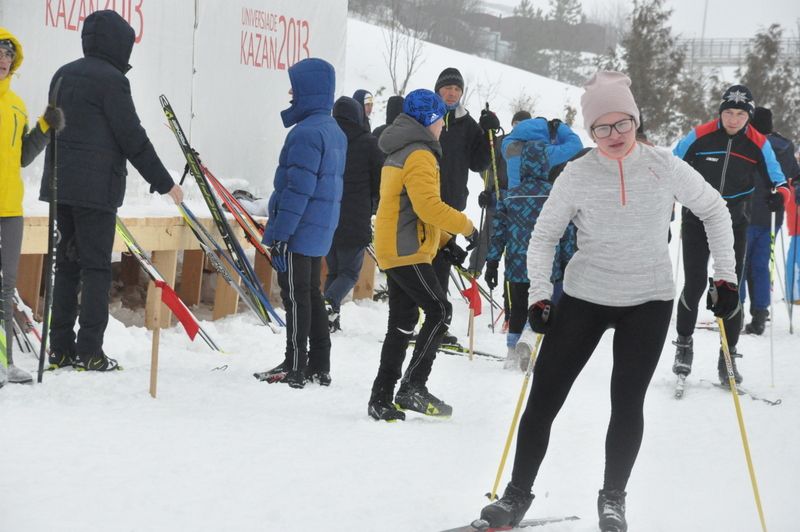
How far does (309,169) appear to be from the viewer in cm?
566

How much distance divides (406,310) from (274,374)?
1.22 meters

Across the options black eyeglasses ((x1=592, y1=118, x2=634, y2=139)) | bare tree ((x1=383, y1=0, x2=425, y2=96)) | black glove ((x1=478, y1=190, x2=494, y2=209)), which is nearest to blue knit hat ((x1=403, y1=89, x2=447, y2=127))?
black eyeglasses ((x1=592, y1=118, x2=634, y2=139))

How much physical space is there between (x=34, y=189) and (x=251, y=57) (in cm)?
287

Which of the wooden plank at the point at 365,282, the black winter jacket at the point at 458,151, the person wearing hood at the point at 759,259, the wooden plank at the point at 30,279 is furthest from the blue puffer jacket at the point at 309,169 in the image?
the person wearing hood at the point at 759,259

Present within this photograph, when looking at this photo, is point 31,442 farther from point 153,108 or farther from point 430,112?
point 153,108

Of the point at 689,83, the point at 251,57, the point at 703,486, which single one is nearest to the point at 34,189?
the point at 251,57

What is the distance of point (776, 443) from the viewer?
527 centimetres

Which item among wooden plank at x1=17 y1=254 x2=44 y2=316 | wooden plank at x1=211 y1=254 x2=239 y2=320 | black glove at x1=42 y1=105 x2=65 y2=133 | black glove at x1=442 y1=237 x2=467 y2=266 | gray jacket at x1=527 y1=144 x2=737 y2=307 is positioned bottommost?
wooden plank at x1=211 y1=254 x2=239 y2=320

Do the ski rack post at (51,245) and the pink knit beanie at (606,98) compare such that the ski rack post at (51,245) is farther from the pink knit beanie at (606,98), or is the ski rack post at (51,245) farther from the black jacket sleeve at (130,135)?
the pink knit beanie at (606,98)

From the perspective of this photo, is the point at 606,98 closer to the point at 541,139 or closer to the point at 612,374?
the point at 612,374

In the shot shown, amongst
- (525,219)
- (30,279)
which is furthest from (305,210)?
(30,279)

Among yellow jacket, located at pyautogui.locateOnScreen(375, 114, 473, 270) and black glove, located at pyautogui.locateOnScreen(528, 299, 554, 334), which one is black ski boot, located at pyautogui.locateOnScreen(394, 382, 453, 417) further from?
black glove, located at pyautogui.locateOnScreen(528, 299, 554, 334)

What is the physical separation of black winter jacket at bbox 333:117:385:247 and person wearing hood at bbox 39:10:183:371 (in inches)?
90.7

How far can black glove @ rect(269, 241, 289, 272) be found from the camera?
574cm
